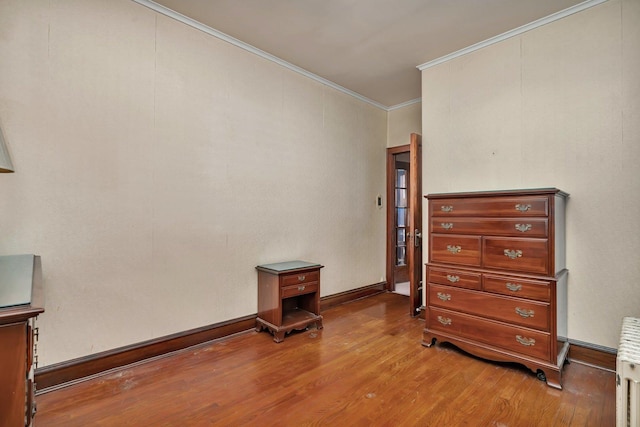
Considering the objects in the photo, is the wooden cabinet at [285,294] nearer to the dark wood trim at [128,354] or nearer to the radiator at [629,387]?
the dark wood trim at [128,354]

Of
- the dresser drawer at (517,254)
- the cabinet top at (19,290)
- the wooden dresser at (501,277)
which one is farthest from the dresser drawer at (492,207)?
the cabinet top at (19,290)

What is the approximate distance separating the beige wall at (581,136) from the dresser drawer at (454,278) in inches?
33.3

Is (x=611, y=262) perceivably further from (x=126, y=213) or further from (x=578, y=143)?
(x=126, y=213)

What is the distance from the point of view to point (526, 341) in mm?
2279

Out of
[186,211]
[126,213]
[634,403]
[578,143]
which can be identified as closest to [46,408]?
[126,213]

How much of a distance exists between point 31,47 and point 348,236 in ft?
11.4

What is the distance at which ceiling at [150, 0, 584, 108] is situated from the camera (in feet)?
8.23

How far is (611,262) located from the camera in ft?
7.98

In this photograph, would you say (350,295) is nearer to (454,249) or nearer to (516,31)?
(454,249)

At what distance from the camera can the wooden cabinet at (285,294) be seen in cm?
293

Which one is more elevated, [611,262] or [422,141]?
[422,141]

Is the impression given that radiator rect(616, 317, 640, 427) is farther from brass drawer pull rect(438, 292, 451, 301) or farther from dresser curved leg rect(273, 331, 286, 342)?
dresser curved leg rect(273, 331, 286, 342)

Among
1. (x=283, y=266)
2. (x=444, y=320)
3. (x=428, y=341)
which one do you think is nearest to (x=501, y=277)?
(x=444, y=320)

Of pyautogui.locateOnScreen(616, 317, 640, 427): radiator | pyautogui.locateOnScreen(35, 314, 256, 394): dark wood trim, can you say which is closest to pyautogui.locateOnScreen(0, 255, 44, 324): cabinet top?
pyautogui.locateOnScreen(35, 314, 256, 394): dark wood trim
